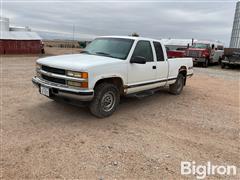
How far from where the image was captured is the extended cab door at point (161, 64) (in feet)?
19.2

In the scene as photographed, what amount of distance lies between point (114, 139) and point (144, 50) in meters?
2.71

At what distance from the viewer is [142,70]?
5.27 meters

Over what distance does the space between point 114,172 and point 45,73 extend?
2797mm

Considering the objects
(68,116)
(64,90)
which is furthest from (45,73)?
(68,116)

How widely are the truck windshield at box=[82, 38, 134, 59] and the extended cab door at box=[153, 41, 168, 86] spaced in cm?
106

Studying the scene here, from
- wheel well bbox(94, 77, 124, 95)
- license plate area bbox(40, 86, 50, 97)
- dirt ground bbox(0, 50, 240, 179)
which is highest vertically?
wheel well bbox(94, 77, 124, 95)

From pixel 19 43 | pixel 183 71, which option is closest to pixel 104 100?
pixel 183 71

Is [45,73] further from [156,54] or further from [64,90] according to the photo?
[156,54]

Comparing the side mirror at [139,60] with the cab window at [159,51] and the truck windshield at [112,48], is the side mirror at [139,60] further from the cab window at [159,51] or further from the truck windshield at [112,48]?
the cab window at [159,51]

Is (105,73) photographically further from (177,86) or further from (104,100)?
(177,86)

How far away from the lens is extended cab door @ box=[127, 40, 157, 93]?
199 inches

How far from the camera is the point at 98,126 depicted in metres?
4.36

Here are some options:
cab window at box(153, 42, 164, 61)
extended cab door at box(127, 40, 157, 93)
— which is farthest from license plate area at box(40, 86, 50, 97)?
cab window at box(153, 42, 164, 61)

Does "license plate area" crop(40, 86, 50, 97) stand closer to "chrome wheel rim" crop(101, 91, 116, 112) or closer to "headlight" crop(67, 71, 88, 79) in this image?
"headlight" crop(67, 71, 88, 79)
